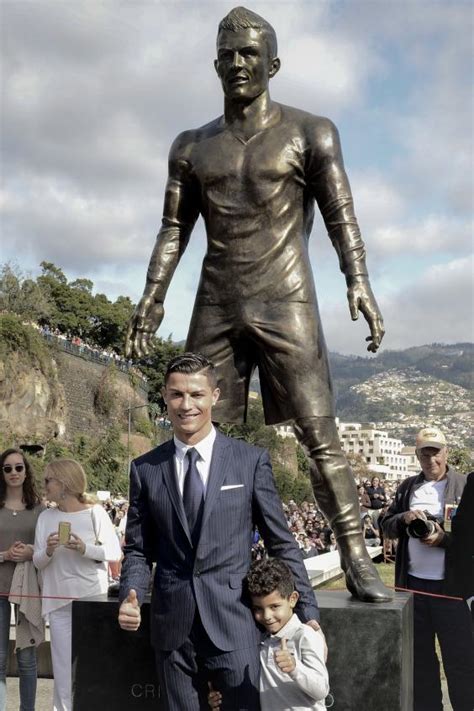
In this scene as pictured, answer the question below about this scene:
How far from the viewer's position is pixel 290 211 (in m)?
4.74

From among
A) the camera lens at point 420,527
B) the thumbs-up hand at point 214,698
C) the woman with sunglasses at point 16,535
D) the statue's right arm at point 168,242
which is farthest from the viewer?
the woman with sunglasses at point 16,535

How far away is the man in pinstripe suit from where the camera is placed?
3348 mm

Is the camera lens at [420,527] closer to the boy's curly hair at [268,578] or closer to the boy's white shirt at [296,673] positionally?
the boy's white shirt at [296,673]

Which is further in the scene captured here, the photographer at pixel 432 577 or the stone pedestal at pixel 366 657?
the photographer at pixel 432 577

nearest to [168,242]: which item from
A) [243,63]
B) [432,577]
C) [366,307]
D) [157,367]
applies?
[243,63]

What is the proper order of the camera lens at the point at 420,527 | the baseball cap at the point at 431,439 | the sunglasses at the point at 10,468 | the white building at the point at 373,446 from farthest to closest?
the white building at the point at 373,446 → the sunglasses at the point at 10,468 → the baseball cap at the point at 431,439 → the camera lens at the point at 420,527

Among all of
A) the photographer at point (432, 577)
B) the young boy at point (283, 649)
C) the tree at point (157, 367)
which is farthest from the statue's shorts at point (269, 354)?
the tree at point (157, 367)

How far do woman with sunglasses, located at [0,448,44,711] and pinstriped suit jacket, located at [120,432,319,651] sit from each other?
2665 mm

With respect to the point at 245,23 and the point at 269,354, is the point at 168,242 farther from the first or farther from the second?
the point at 245,23

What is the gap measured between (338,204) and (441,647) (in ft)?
8.89

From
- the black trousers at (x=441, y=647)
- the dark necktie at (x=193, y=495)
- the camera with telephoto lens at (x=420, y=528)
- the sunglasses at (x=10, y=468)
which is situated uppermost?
the sunglasses at (x=10, y=468)

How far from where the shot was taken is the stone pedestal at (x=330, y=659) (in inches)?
161

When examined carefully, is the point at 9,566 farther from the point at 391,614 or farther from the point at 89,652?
the point at 391,614

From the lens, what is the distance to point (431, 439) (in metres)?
5.64
